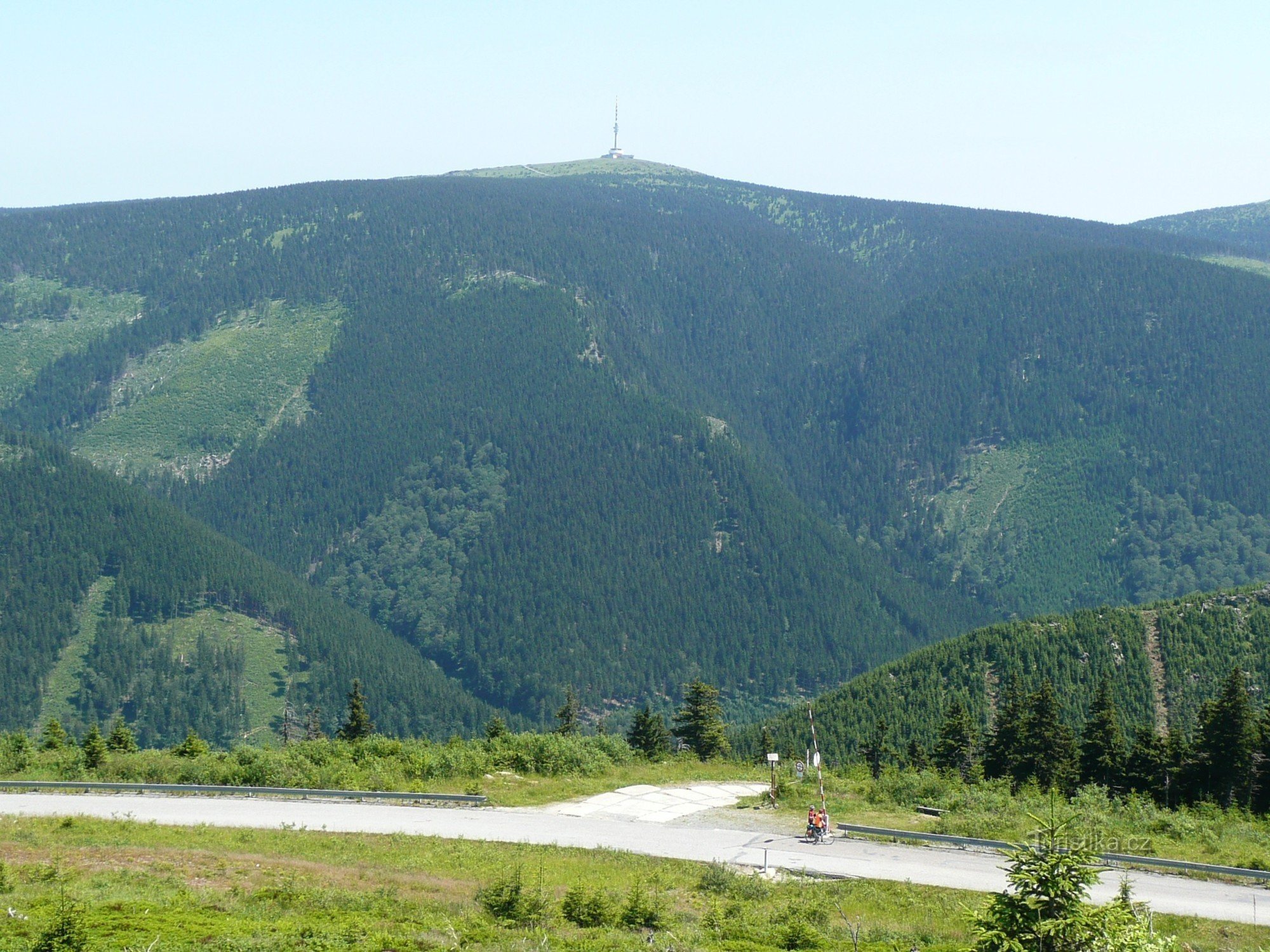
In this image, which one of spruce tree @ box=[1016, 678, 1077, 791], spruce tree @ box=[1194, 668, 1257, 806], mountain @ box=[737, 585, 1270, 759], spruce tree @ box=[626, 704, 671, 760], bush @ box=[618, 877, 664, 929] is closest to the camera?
bush @ box=[618, 877, 664, 929]

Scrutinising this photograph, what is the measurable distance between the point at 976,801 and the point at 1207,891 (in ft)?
A: 46.0

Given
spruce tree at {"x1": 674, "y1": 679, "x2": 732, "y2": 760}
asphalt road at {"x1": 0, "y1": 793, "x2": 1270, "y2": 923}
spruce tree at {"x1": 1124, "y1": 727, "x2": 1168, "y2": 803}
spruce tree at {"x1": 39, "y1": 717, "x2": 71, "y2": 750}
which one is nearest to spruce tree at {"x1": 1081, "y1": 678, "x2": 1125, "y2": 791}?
spruce tree at {"x1": 1124, "y1": 727, "x2": 1168, "y2": 803}

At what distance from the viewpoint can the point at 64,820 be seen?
52125 mm

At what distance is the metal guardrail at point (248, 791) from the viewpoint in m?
60.2

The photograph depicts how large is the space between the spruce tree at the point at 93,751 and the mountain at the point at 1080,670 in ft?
294

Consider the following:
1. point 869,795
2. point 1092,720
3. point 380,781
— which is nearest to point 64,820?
point 380,781

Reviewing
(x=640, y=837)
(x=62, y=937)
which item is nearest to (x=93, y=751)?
(x=640, y=837)

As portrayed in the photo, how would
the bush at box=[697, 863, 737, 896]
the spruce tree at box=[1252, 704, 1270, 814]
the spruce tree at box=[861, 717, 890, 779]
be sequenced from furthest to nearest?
1. the spruce tree at box=[861, 717, 890, 779]
2. the spruce tree at box=[1252, 704, 1270, 814]
3. the bush at box=[697, 863, 737, 896]

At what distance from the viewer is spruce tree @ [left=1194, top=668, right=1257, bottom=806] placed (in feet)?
275

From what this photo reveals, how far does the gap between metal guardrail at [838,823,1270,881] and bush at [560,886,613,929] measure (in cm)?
1310

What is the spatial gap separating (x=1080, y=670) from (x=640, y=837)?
113 m

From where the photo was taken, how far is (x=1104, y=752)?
308 ft

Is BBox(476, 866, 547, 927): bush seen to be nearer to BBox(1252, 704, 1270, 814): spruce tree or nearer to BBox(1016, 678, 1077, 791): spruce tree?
BBox(1252, 704, 1270, 814): spruce tree

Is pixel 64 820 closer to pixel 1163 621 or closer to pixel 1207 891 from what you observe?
Answer: pixel 1207 891
